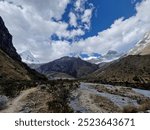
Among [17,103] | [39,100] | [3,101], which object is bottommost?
[17,103]

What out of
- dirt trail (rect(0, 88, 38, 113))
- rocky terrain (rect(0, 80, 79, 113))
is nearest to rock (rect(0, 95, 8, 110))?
rocky terrain (rect(0, 80, 79, 113))

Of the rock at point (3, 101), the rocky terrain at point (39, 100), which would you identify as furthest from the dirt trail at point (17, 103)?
the rock at point (3, 101)

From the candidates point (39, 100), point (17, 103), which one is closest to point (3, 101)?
point (17, 103)

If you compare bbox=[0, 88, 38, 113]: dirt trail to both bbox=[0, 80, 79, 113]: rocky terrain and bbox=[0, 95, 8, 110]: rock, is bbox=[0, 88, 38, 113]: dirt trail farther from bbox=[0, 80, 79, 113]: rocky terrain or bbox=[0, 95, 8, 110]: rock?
bbox=[0, 95, 8, 110]: rock

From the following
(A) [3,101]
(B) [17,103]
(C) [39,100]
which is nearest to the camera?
(B) [17,103]

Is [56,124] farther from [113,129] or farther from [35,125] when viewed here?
[113,129]

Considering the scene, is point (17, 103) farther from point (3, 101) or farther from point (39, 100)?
point (3, 101)

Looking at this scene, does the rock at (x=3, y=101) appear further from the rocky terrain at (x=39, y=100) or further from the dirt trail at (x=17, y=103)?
the dirt trail at (x=17, y=103)

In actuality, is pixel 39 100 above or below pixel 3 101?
below

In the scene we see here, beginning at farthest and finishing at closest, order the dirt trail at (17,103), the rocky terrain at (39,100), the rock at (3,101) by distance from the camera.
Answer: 1. the rock at (3,101)
2. the dirt trail at (17,103)
3. the rocky terrain at (39,100)
